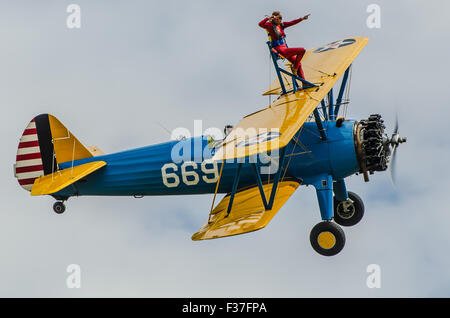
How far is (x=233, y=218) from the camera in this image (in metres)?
14.0

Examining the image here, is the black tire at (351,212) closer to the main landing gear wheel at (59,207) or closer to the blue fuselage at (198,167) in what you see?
the blue fuselage at (198,167)

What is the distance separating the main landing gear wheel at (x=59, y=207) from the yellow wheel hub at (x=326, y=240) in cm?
622

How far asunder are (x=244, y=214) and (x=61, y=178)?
4.70m

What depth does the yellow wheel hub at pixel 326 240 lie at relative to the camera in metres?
13.8

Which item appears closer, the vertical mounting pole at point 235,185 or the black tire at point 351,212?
the vertical mounting pole at point 235,185

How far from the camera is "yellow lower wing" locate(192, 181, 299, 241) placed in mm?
13172

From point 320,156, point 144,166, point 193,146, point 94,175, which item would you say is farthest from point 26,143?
point 320,156

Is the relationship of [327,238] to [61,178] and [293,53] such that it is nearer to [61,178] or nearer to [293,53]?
[293,53]

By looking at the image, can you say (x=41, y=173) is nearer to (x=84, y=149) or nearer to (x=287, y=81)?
(x=84, y=149)

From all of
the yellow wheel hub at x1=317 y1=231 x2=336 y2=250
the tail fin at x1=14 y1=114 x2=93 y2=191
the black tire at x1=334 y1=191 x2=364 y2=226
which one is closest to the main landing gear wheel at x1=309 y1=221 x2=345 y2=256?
the yellow wheel hub at x1=317 y1=231 x2=336 y2=250

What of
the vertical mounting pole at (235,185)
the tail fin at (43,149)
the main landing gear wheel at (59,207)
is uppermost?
the tail fin at (43,149)

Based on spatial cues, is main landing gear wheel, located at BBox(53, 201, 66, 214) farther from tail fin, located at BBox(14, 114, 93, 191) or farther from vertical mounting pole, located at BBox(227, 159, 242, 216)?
vertical mounting pole, located at BBox(227, 159, 242, 216)

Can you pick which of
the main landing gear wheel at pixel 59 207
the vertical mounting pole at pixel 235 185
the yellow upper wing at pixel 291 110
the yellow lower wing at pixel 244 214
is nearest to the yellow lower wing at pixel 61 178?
the main landing gear wheel at pixel 59 207

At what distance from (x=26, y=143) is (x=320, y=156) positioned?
6.85 meters
